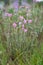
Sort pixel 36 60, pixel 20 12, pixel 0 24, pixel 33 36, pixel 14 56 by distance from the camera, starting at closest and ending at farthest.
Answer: pixel 36 60
pixel 14 56
pixel 33 36
pixel 0 24
pixel 20 12

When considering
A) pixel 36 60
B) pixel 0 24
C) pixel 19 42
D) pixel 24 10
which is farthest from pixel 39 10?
pixel 36 60

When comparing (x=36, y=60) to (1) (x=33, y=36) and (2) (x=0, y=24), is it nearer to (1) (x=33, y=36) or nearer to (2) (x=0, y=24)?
(1) (x=33, y=36)

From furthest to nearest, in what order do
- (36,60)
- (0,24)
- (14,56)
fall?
1. (0,24)
2. (14,56)
3. (36,60)

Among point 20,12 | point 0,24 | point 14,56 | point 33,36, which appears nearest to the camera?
point 14,56

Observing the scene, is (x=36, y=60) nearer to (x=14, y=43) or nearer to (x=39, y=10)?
(x=14, y=43)

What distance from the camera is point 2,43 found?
3244mm

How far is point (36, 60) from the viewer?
274 cm

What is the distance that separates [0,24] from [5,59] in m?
0.87

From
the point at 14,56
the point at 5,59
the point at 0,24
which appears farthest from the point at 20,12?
the point at 5,59

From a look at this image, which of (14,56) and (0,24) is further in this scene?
(0,24)

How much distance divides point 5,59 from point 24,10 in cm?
123

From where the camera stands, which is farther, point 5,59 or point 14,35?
point 14,35

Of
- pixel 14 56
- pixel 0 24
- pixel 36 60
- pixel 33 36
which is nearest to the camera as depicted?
pixel 36 60

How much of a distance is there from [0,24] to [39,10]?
2.23ft
